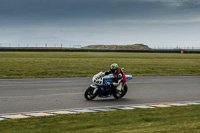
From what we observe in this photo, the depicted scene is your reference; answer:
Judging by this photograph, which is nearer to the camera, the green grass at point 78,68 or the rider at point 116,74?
the rider at point 116,74

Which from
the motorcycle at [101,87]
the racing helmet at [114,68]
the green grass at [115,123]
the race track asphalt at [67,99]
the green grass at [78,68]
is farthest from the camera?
the green grass at [78,68]

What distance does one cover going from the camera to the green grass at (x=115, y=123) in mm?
7207

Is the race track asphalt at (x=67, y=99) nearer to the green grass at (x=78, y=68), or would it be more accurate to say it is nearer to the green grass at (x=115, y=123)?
the green grass at (x=115, y=123)

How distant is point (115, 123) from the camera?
8.11m

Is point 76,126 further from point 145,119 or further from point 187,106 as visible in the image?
point 187,106

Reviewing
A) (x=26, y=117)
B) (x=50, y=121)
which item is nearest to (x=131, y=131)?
(x=50, y=121)

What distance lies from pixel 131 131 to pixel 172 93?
8.84 meters

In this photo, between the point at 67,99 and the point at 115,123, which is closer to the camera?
the point at 115,123

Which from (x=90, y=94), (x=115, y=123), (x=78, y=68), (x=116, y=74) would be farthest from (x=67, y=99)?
(x=78, y=68)

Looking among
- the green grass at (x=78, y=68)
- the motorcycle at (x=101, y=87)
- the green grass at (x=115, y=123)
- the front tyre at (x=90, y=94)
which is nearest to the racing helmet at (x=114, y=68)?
the motorcycle at (x=101, y=87)

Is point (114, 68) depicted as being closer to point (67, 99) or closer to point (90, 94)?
point (90, 94)

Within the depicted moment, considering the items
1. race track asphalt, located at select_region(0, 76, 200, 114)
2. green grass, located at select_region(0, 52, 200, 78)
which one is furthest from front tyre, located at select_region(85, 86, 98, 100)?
green grass, located at select_region(0, 52, 200, 78)

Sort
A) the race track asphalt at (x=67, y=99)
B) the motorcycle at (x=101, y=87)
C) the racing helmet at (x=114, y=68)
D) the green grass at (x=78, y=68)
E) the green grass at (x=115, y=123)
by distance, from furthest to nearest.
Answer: the green grass at (x=78, y=68)
the racing helmet at (x=114, y=68)
the motorcycle at (x=101, y=87)
the race track asphalt at (x=67, y=99)
the green grass at (x=115, y=123)

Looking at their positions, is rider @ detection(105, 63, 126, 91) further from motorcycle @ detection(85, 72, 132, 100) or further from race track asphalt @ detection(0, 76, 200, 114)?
race track asphalt @ detection(0, 76, 200, 114)
